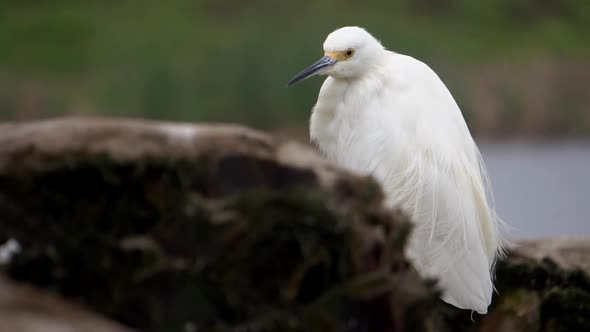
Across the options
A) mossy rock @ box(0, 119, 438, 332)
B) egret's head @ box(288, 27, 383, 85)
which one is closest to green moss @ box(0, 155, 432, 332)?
mossy rock @ box(0, 119, 438, 332)

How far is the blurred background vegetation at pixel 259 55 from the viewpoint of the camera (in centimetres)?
824

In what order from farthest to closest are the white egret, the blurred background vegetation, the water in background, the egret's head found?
the blurred background vegetation
the water in background
the egret's head
the white egret

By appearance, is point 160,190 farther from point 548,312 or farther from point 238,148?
point 548,312

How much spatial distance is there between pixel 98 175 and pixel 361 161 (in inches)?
51.9

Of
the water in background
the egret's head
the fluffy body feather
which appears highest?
the egret's head

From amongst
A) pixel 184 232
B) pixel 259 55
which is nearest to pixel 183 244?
pixel 184 232

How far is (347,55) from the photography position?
10.5 ft

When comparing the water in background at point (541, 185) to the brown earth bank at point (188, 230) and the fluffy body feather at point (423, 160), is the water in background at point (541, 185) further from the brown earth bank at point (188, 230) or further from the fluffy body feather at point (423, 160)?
the brown earth bank at point (188, 230)

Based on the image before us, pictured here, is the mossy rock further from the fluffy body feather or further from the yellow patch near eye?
the yellow patch near eye

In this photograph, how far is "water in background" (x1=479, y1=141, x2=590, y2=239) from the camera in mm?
8062

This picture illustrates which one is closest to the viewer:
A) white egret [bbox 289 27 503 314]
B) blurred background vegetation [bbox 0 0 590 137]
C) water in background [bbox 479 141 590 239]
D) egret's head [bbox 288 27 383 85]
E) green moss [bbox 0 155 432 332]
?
green moss [bbox 0 155 432 332]

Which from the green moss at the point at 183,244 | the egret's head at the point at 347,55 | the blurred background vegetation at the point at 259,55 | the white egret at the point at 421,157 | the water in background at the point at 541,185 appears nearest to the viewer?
the green moss at the point at 183,244

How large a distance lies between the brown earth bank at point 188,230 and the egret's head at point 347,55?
1.22m

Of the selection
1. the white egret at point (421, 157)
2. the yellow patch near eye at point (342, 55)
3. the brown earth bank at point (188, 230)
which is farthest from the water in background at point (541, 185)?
the brown earth bank at point (188, 230)
